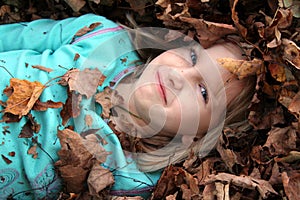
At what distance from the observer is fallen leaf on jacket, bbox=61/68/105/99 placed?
2283 mm

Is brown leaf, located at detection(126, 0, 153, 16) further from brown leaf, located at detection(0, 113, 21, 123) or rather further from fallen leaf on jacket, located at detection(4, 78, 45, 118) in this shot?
brown leaf, located at detection(0, 113, 21, 123)

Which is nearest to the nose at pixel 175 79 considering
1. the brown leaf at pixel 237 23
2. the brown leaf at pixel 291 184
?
the brown leaf at pixel 237 23

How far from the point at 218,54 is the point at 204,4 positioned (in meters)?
0.27

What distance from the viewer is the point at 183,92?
218 cm

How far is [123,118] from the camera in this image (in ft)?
7.88

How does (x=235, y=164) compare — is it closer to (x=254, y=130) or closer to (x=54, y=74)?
(x=254, y=130)

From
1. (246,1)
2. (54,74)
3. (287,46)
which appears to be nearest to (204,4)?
(246,1)

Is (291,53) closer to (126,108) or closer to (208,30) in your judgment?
(208,30)

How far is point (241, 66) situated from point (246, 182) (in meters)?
0.47

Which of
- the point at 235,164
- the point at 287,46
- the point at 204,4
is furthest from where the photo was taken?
the point at 204,4

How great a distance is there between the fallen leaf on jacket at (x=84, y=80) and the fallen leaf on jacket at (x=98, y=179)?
344 millimetres

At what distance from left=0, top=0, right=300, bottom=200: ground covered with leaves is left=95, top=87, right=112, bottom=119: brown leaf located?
0.41 m

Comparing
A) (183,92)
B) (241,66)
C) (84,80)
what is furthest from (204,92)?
(84,80)

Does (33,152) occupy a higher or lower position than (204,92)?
lower
